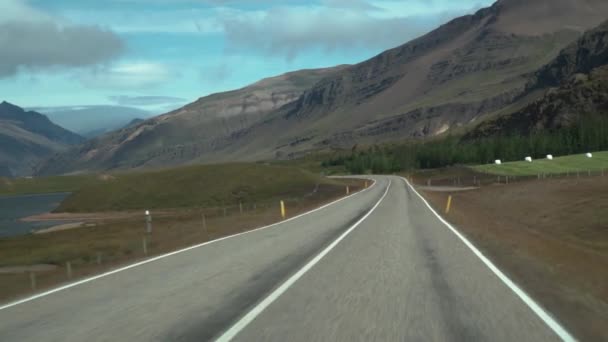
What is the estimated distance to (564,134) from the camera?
15300 cm

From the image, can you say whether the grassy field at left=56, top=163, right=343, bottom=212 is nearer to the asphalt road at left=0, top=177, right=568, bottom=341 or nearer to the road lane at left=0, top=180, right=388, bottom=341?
the road lane at left=0, top=180, right=388, bottom=341

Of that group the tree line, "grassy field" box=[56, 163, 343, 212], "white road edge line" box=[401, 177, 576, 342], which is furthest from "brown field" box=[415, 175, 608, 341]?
the tree line

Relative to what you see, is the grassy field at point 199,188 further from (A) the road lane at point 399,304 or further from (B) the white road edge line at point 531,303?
(B) the white road edge line at point 531,303

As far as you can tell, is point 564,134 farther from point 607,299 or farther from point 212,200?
point 607,299

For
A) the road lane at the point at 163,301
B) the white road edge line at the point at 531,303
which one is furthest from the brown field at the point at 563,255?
the road lane at the point at 163,301

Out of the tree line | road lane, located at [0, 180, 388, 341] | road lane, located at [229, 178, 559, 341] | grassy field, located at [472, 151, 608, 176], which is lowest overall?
grassy field, located at [472, 151, 608, 176]

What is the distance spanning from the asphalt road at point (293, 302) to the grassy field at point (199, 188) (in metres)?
78.2

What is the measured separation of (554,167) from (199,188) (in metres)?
56.8

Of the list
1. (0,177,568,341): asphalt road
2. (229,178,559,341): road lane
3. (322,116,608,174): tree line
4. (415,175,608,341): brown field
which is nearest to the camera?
(229,178,559,341): road lane

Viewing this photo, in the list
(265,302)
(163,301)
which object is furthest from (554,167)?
(163,301)

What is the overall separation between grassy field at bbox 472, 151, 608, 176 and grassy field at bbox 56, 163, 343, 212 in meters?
25.7

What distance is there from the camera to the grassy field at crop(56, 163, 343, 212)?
105250mm

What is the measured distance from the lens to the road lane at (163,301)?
9.67 metres

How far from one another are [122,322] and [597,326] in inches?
273
